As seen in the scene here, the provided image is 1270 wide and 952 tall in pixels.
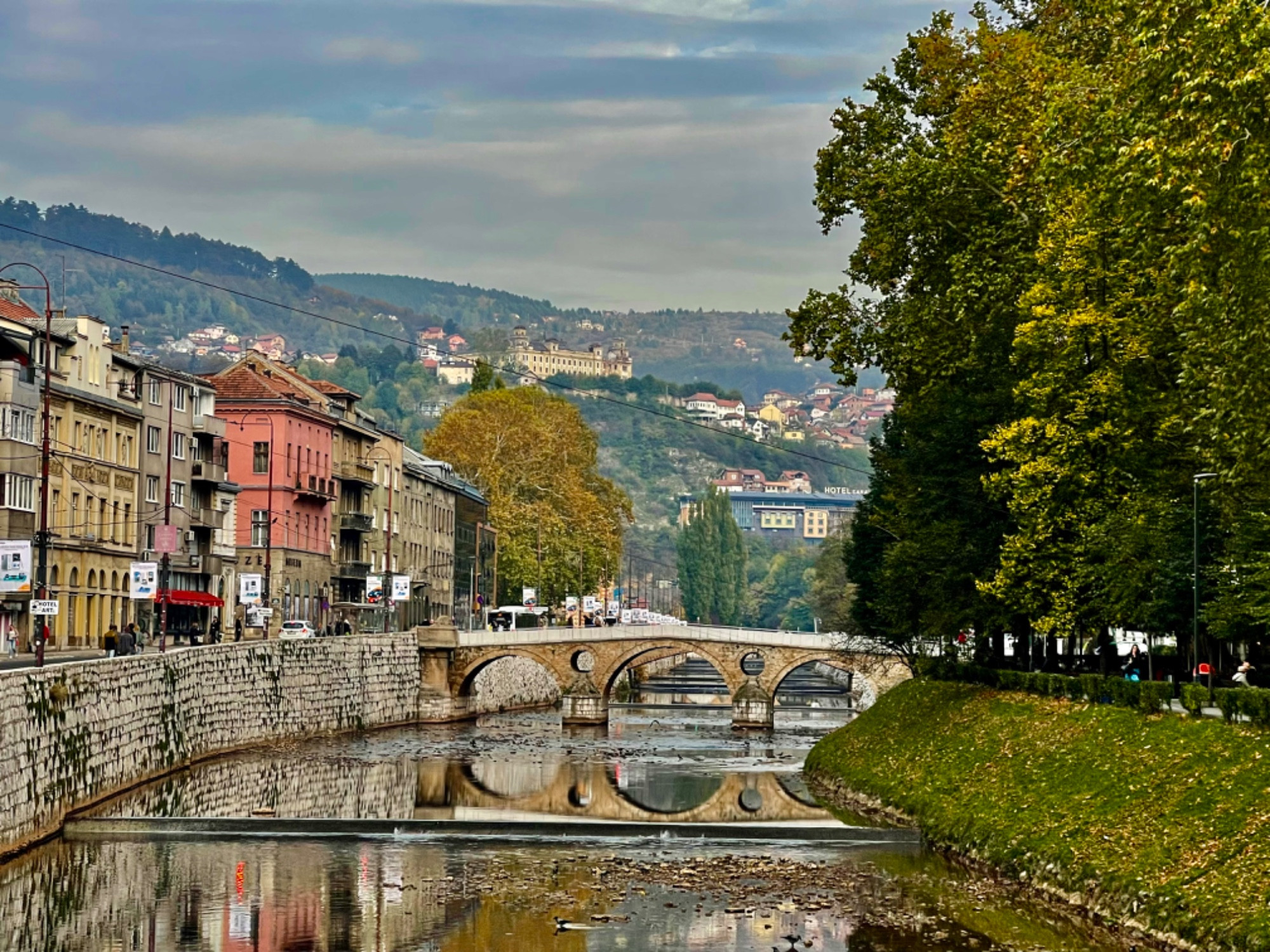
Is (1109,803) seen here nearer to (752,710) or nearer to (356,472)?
(752,710)

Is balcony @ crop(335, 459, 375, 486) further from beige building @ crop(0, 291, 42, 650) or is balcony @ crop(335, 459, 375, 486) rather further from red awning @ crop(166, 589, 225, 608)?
beige building @ crop(0, 291, 42, 650)

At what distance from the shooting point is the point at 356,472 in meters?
131

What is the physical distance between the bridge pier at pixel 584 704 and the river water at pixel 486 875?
1436 inches

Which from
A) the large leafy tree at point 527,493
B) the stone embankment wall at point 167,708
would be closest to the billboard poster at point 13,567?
the stone embankment wall at point 167,708

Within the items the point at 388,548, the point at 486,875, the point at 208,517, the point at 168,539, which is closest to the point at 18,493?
the point at 168,539

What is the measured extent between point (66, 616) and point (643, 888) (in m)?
49.8

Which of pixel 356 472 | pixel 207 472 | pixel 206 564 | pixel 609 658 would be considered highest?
pixel 356 472

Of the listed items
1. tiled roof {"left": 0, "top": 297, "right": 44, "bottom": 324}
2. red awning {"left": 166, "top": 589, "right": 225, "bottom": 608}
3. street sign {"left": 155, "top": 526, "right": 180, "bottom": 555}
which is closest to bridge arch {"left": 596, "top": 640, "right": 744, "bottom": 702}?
red awning {"left": 166, "top": 589, "right": 225, "bottom": 608}

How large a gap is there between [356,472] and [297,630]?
28128 millimetres

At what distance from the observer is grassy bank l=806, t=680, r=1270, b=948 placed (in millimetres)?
31953

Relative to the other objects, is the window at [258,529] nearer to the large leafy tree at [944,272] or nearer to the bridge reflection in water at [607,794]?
the bridge reflection in water at [607,794]

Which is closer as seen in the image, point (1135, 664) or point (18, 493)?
point (1135, 664)

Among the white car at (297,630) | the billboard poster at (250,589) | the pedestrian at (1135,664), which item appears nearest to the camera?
the pedestrian at (1135,664)

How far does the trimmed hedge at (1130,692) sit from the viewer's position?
1528 inches
